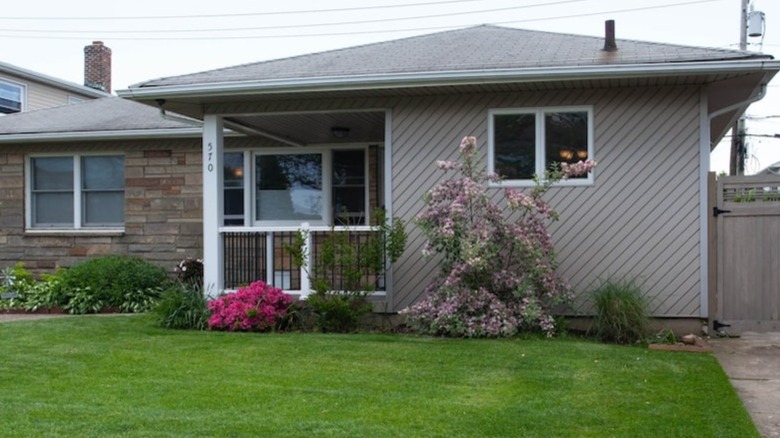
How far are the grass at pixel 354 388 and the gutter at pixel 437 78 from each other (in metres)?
2.93

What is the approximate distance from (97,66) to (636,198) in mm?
19481

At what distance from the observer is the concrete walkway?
5672 mm

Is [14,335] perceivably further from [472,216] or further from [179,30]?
[179,30]

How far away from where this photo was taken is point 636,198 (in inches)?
375

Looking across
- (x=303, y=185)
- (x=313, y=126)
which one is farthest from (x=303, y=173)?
(x=313, y=126)

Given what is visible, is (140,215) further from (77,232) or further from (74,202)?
(74,202)

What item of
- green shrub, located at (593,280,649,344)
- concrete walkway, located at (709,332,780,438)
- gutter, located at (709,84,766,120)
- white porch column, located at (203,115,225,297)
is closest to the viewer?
concrete walkway, located at (709,332,780,438)

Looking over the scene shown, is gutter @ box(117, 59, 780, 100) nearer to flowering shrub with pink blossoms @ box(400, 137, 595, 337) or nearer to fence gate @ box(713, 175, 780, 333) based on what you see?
flowering shrub with pink blossoms @ box(400, 137, 595, 337)

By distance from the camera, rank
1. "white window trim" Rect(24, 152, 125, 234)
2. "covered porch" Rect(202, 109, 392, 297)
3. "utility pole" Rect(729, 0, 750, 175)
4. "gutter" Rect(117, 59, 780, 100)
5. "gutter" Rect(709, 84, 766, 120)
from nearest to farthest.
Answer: "gutter" Rect(117, 59, 780, 100) → "gutter" Rect(709, 84, 766, 120) → "covered porch" Rect(202, 109, 392, 297) → "white window trim" Rect(24, 152, 125, 234) → "utility pole" Rect(729, 0, 750, 175)

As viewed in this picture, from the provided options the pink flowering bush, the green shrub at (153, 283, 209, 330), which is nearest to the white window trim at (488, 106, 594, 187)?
the pink flowering bush

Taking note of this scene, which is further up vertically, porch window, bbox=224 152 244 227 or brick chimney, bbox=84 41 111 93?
brick chimney, bbox=84 41 111 93

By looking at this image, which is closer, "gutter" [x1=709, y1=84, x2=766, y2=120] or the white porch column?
"gutter" [x1=709, y1=84, x2=766, y2=120]

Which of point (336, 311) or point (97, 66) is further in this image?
point (97, 66)

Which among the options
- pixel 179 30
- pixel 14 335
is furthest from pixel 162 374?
pixel 179 30
